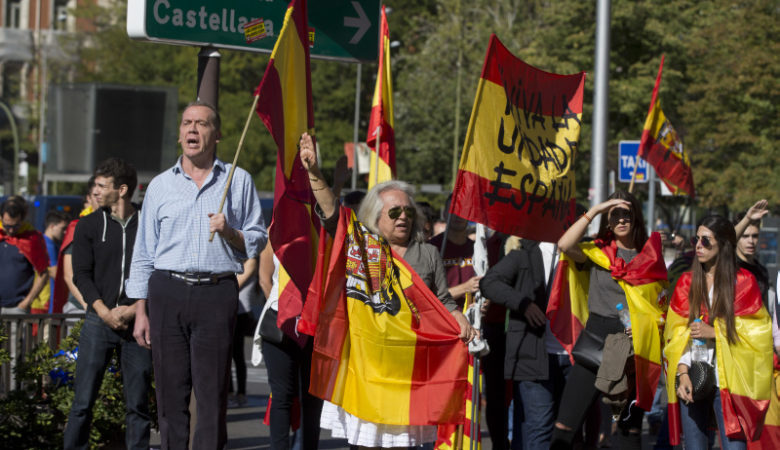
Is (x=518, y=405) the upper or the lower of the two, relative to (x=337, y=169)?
lower

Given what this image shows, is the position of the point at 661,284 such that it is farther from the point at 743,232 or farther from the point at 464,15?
the point at 464,15

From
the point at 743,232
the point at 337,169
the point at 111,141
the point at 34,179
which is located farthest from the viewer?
the point at 34,179

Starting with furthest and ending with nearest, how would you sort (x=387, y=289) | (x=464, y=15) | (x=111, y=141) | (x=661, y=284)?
(x=464, y=15), (x=111, y=141), (x=661, y=284), (x=387, y=289)

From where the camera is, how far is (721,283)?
6.79m

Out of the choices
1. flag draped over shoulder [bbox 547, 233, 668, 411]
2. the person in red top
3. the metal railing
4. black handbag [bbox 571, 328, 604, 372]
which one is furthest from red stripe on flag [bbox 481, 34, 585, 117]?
the person in red top

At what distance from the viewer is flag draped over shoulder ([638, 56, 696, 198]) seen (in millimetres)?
11086

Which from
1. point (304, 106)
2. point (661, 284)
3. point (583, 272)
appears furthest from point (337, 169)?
point (661, 284)

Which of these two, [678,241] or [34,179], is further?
[34,179]

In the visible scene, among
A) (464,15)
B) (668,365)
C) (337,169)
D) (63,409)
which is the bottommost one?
(63,409)

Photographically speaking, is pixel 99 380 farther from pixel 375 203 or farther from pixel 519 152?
pixel 519 152

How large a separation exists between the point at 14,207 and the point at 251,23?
5.35 m

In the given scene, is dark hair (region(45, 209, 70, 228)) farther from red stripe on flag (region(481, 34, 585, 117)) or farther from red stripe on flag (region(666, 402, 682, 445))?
red stripe on flag (region(666, 402, 682, 445))

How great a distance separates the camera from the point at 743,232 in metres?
7.93

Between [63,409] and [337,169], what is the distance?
262 cm
